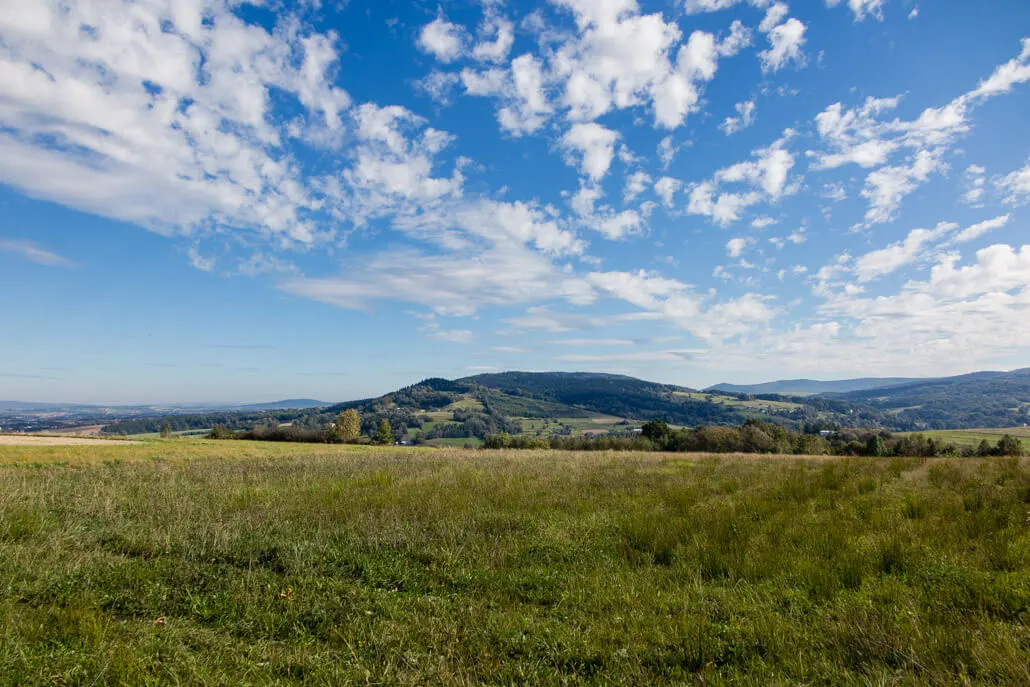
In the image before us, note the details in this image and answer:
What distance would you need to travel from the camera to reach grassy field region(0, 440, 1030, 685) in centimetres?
364

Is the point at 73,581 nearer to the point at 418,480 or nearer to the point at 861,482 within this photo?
the point at 418,480

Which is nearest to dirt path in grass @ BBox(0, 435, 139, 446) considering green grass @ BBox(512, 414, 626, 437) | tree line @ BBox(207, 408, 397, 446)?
tree line @ BBox(207, 408, 397, 446)

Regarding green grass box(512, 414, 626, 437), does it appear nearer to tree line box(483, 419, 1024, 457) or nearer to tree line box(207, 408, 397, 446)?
tree line box(207, 408, 397, 446)

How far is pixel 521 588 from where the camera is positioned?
5348 millimetres

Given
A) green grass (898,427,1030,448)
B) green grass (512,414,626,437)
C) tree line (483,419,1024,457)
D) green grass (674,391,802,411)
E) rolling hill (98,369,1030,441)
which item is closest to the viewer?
tree line (483,419,1024,457)

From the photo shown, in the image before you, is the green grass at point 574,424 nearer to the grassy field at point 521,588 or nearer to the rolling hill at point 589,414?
the rolling hill at point 589,414

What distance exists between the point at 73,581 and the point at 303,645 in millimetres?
3183

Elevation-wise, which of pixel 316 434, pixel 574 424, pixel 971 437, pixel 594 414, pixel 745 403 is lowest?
pixel 574 424

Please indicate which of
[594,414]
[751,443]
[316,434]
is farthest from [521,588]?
[594,414]

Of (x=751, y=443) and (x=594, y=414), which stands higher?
(x=751, y=443)

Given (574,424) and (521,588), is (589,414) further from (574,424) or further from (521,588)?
(521,588)

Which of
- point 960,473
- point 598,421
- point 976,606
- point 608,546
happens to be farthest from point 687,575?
point 598,421

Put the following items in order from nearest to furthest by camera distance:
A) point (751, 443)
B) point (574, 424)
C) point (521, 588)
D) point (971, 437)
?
point (521, 588) < point (751, 443) < point (971, 437) < point (574, 424)

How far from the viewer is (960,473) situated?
1079 centimetres
